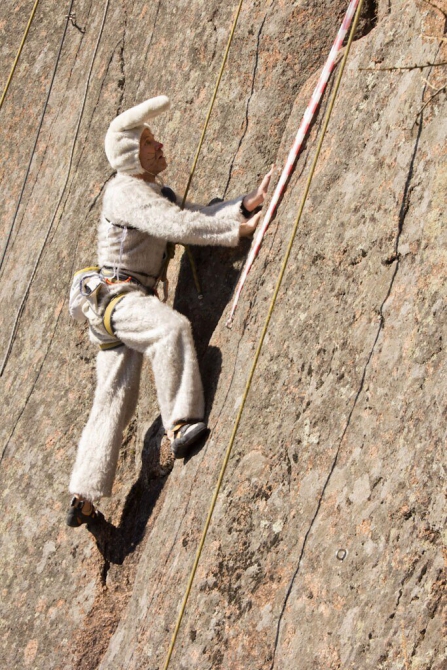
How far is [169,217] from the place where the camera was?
514cm

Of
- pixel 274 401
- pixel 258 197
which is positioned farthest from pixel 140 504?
pixel 258 197

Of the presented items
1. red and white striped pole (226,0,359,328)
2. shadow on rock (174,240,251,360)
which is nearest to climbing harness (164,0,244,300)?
shadow on rock (174,240,251,360)

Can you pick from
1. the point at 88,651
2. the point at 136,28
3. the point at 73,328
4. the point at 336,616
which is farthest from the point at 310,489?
the point at 136,28

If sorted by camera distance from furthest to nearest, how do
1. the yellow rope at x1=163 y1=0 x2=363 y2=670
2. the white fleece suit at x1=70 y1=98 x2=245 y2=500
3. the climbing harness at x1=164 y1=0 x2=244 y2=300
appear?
1. the climbing harness at x1=164 y1=0 x2=244 y2=300
2. the white fleece suit at x1=70 y1=98 x2=245 y2=500
3. the yellow rope at x1=163 y1=0 x2=363 y2=670

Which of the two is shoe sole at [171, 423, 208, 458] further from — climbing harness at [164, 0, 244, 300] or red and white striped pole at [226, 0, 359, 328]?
climbing harness at [164, 0, 244, 300]

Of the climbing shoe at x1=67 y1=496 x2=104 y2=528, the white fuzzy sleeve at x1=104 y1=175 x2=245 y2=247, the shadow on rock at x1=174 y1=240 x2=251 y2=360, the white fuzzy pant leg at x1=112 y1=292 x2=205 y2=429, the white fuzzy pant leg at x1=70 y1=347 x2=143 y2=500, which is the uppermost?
the white fuzzy sleeve at x1=104 y1=175 x2=245 y2=247

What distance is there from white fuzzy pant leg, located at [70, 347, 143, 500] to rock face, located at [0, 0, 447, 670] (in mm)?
250

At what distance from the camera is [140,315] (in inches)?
201

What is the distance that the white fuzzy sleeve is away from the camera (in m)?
5.14

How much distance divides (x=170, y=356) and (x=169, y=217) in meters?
0.75

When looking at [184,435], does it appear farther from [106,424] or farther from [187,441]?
[106,424]

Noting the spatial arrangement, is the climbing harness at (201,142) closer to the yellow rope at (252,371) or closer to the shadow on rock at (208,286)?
the shadow on rock at (208,286)

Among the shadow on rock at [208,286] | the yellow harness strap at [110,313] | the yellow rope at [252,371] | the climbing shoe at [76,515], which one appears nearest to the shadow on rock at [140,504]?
the climbing shoe at [76,515]

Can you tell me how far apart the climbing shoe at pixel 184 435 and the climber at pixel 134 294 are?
0.07 feet
